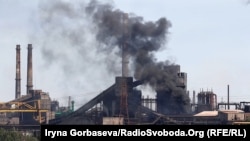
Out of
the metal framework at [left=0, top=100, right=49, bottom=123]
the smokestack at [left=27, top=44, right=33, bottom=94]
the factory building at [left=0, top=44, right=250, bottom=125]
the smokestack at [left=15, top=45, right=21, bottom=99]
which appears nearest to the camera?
the factory building at [left=0, top=44, right=250, bottom=125]

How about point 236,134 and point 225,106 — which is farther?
point 225,106

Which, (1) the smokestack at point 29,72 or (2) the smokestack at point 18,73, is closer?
(1) the smokestack at point 29,72

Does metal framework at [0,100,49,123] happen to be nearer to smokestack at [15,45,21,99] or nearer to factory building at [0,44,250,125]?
factory building at [0,44,250,125]

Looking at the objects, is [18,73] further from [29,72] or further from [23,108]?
[23,108]

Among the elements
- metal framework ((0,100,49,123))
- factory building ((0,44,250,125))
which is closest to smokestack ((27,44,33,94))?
factory building ((0,44,250,125))

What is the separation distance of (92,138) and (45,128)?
5.00 ft

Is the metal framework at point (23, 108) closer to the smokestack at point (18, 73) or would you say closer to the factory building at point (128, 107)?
the factory building at point (128, 107)

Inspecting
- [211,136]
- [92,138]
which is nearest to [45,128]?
[92,138]

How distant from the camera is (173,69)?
110 meters

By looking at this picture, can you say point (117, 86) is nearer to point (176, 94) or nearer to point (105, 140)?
point (176, 94)

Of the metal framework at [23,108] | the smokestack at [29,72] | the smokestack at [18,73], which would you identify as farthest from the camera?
the smokestack at [18,73]

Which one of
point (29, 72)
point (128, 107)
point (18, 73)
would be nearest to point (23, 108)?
point (29, 72)

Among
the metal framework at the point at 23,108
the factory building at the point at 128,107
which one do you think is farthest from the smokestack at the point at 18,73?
the metal framework at the point at 23,108

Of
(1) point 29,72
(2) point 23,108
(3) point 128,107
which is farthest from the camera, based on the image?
(1) point 29,72
